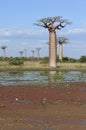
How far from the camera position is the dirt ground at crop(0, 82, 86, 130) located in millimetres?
12008

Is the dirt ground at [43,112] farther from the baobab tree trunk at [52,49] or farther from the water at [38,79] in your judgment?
the baobab tree trunk at [52,49]

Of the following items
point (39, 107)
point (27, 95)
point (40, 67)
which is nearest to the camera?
point (39, 107)

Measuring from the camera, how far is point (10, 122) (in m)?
12.6

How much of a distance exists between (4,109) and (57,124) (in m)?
3.84

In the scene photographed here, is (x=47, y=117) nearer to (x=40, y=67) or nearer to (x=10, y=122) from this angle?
(x=10, y=122)

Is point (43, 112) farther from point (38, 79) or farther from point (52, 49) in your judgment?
point (52, 49)

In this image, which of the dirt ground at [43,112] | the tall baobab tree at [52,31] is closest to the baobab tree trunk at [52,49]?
the tall baobab tree at [52,31]

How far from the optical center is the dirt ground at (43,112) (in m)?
12.0

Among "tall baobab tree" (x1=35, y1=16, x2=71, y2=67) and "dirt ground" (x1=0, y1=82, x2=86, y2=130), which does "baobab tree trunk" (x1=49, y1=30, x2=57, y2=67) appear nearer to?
"tall baobab tree" (x1=35, y1=16, x2=71, y2=67)

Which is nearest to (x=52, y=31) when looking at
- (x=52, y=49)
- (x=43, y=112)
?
(x=52, y=49)

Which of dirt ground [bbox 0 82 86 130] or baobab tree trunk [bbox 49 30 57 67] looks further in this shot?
baobab tree trunk [bbox 49 30 57 67]

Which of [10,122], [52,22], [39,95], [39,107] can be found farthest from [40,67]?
[10,122]

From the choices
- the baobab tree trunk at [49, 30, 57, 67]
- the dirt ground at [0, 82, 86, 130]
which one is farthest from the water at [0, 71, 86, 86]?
the baobab tree trunk at [49, 30, 57, 67]

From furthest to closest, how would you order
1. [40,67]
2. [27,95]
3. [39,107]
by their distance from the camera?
1. [40,67]
2. [27,95]
3. [39,107]
